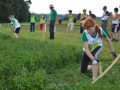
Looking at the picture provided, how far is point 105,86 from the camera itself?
4500mm

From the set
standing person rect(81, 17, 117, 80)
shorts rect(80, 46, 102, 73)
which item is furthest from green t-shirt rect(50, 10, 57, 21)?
standing person rect(81, 17, 117, 80)

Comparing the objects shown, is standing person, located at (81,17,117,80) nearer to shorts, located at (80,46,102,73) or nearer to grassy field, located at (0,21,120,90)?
shorts, located at (80,46,102,73)

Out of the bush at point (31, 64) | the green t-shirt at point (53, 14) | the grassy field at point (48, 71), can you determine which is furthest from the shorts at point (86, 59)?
the green t-shirt at point (53, 14)

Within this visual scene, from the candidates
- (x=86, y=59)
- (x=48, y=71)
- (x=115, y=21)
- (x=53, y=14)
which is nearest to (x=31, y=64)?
(x=48, y=71)

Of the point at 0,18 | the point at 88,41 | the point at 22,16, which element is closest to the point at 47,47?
the point at 88,41

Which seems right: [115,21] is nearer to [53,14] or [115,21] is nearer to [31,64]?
[53,14]

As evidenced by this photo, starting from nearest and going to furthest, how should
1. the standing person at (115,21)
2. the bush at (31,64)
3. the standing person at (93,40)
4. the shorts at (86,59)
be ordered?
the bush at (31,64) < the standing person at (93,40) < the shorts at (86,59) < the standing person at (115,21)

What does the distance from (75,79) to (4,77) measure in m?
1.52

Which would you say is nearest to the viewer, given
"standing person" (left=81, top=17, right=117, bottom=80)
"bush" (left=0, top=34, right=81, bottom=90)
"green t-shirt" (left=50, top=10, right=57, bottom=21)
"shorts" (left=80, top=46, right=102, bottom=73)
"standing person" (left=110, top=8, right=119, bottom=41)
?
"bush" (left=0, top=34, right=81, bottom=90)

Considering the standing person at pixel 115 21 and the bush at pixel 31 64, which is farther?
the standing person at pixel 115 21

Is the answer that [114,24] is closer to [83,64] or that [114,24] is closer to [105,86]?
[83,64]

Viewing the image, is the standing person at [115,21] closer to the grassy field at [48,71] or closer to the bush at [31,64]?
the grassy field at [48,71]

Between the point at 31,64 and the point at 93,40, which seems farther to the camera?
the point at 31,64

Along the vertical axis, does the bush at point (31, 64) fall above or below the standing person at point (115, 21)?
below
